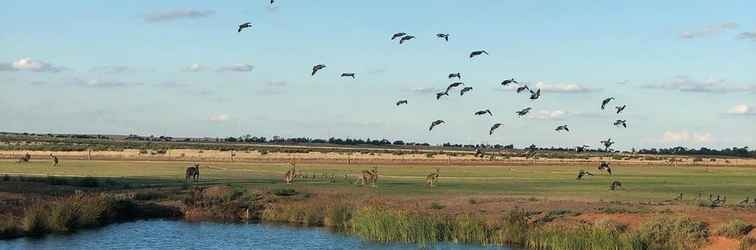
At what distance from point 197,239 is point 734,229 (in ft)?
64.9

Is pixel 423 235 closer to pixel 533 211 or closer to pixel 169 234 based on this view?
pixel 533 211

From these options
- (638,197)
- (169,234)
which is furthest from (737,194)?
(169,234)

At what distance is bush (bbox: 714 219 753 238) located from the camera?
3528cm

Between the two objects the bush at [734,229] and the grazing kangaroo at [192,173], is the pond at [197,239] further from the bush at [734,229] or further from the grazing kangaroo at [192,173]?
the grazing kangaroo at [192,173]

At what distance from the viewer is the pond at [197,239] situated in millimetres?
38031

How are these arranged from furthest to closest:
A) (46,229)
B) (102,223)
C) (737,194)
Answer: (737,194) < (102,223) < (46,229)

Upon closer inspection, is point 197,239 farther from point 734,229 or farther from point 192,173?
point 192,173

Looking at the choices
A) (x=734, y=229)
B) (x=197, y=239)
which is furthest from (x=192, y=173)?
(x=734, y=229)

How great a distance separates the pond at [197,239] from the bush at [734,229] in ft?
27.6

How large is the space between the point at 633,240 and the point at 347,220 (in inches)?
581

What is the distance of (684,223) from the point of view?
35.8 m

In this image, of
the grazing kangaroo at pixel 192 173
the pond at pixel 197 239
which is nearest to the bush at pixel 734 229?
the pond at pixel 197 239

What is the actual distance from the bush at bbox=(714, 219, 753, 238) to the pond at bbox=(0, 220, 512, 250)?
8412mm

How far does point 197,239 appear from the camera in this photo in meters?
40.8
